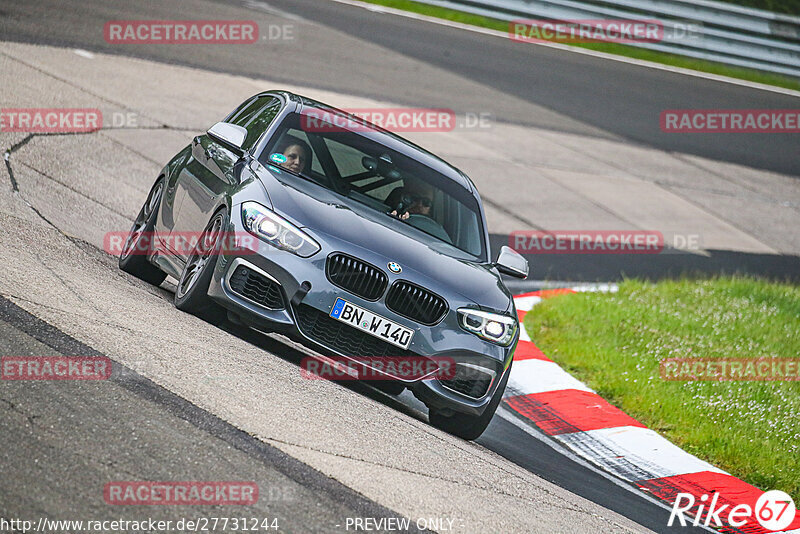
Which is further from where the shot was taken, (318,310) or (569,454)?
(569,454)

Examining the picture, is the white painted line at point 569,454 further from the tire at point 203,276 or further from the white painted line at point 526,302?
the white painted line at point 526,302

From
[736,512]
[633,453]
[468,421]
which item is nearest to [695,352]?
[633,453]

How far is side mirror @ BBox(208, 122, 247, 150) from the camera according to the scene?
23.9 ft

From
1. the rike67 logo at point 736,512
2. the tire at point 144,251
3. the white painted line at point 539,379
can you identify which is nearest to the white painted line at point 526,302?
the white painted line at point 539,379

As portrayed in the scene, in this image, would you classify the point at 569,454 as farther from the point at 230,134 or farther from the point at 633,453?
the point at 230,134

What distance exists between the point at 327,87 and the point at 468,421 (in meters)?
11.8

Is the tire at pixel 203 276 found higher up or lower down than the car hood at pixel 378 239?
lower down

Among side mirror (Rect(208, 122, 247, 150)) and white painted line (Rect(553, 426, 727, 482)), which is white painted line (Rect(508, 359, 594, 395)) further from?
side mirror (Rect(208, 122, 247, 150))

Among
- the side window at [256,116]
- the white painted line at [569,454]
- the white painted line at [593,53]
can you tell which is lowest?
the white painted line at [569,454]

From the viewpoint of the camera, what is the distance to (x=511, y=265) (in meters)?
7.64

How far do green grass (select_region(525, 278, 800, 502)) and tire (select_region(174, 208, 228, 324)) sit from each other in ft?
12.2

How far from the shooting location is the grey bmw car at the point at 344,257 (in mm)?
6352

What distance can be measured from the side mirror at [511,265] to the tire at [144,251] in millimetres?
2480

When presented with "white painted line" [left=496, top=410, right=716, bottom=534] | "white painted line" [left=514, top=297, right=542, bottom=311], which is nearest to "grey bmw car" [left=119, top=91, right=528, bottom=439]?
"white painted line" [left=496, top=410, right=716, bottom=534]
